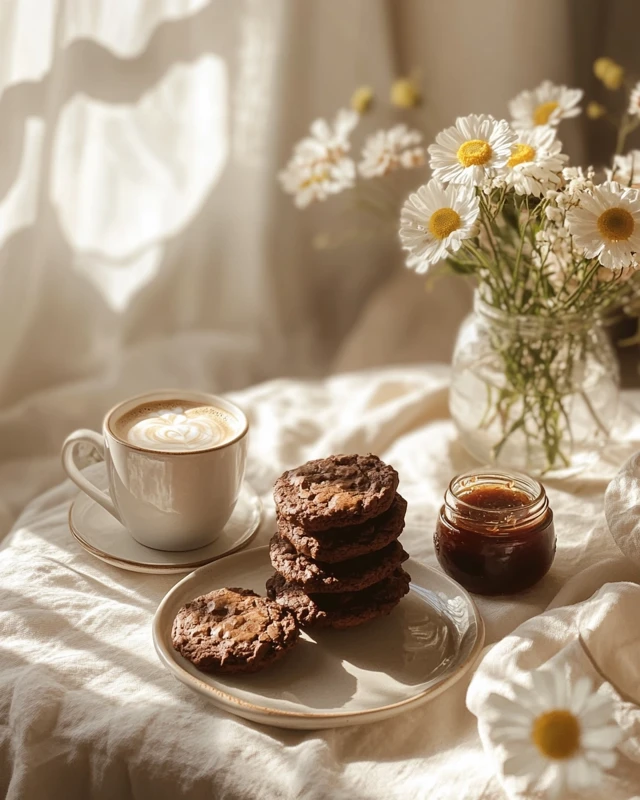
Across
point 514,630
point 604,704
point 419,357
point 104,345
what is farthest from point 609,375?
point 104,345

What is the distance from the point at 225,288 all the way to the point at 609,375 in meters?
1.04

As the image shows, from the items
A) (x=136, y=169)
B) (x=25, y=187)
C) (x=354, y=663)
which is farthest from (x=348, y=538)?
(x=136, y=169)

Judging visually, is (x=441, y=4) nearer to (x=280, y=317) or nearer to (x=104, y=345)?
(x=280, y=317)

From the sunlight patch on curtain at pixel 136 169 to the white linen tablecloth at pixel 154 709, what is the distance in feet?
2.16

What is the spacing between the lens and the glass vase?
4.30 ft

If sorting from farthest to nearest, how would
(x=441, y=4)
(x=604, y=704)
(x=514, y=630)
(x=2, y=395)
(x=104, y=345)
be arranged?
(x=441, y=4) → (x=104, y=345) → (x=2, y=395) → (x=514, y=630) → (x=604, y=704)

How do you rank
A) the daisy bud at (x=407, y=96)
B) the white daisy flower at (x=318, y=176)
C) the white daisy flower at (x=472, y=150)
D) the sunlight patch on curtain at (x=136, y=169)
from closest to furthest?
the white daisy flower at (x=472, y=150)
the white daisy flower at (x=318, y=176)
the daisy bud at (x=407, y=96)
the sunlight patch on curtain at (x=136, y=169)

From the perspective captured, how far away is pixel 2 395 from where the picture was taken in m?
1.80

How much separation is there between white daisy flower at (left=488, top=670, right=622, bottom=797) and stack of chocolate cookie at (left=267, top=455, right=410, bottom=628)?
8.0 inches

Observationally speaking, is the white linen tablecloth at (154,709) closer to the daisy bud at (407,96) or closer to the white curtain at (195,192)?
the white curtain at (195,192)

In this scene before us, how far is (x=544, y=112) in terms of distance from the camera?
4.19 ft

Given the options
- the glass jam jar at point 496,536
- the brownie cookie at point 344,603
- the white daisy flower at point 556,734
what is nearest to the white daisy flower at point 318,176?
the glass jam jar at point 496,536

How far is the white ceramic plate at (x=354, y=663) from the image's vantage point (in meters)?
0.94

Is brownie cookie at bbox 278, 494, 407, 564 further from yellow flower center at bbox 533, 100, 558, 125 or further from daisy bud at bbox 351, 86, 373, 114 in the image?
daisy bud at bbox 351, 86, 373, 114
